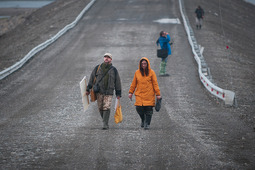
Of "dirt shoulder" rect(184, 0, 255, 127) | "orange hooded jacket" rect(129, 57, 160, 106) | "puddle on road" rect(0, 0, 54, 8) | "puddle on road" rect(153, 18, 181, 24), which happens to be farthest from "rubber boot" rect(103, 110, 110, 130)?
"puddle on road" rect(0, 0, 54, 8)

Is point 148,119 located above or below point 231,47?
above

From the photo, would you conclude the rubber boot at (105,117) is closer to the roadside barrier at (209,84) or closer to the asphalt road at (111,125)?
the asphalt road at (111,125)

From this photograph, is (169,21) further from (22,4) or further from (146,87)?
(22,4)

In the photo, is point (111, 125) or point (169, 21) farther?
point (169, 21)

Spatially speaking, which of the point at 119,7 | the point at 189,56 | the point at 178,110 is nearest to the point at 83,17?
the point at 119,7

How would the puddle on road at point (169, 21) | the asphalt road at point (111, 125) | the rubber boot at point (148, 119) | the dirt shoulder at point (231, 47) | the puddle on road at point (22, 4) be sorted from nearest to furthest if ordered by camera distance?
the asphalt road at point (111, 125) → the rubber boot at point (148, 119) → the dirt shoulder at point (231, 47) → the puddle on road at point (169, 21) → the puddle on road at point (22, 4)

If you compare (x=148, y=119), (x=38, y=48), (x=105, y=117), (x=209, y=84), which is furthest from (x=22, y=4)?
(x=148, y=119)

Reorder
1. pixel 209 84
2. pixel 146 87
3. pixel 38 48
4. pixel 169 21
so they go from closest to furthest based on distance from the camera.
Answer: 1. pixel 146 87
2. pixel 209 84
3. pixel 38 48
4. pixel 169 21

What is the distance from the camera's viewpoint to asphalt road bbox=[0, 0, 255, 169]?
7.44 m

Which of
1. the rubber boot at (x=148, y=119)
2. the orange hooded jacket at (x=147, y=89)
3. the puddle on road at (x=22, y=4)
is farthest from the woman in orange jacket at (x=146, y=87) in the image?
the puddle on road at (x=22, y=4)

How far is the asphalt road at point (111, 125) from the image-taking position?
24.4 ft

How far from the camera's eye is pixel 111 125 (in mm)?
9914

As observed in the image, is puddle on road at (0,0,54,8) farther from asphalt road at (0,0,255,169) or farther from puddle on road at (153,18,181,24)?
asphalt road at (0,0,255,169)

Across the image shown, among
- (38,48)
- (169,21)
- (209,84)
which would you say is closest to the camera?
(209,84)
